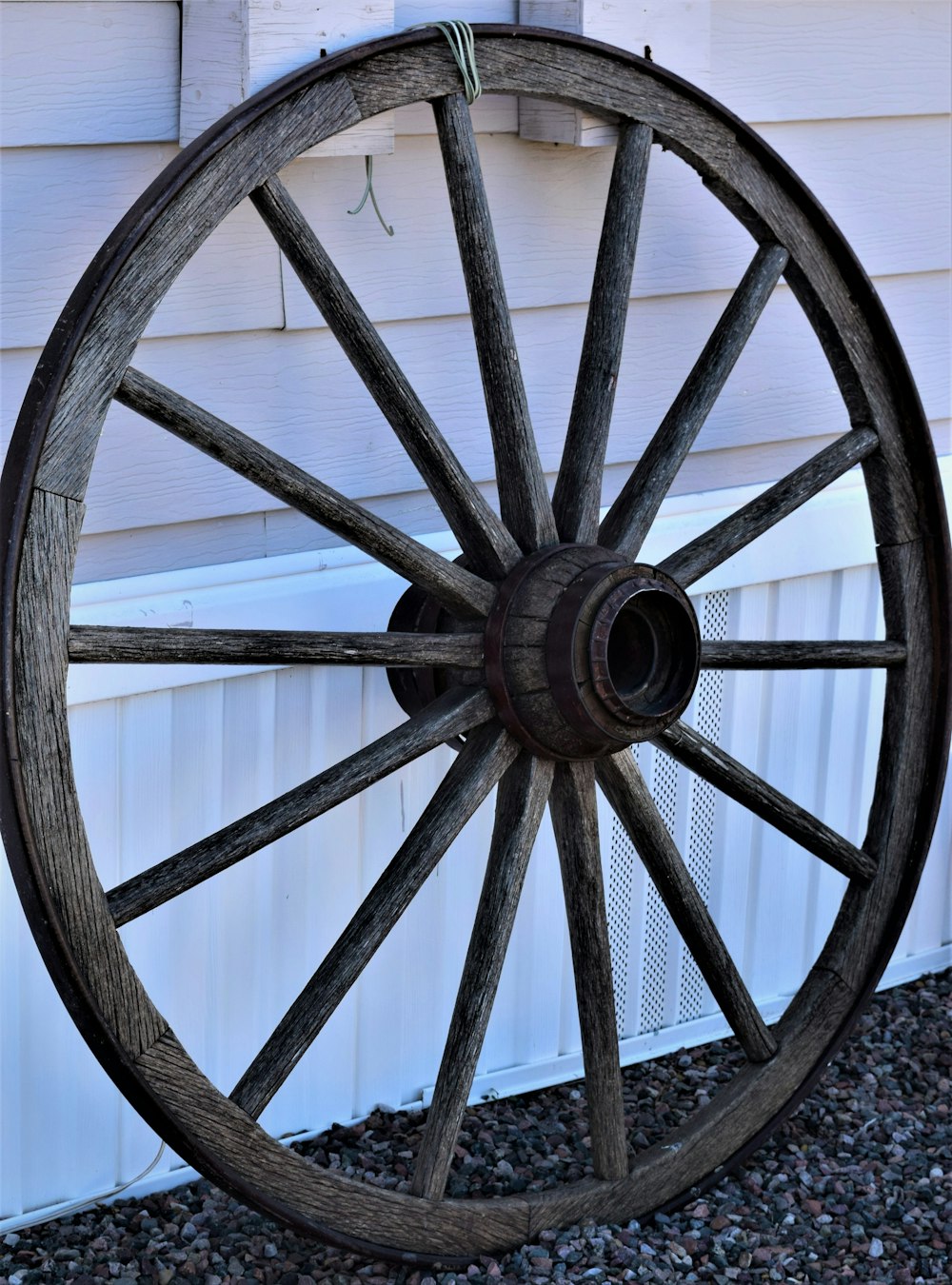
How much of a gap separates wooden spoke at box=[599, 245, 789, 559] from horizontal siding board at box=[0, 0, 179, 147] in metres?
0.81

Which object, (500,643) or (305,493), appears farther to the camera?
(500,643)

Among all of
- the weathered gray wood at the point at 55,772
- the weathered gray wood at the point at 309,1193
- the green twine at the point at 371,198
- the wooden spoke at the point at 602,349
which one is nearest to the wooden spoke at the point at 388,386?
the wooden spoke at the point at 602,349

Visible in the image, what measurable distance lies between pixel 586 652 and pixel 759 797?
1.72 feet

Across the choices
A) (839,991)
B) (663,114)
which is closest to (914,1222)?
(839,991)

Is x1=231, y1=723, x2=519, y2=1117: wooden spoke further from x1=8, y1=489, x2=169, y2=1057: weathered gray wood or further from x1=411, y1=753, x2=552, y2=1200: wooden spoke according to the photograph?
x1=8, y1=489, x2=169, y2=1057: weathered gray wood

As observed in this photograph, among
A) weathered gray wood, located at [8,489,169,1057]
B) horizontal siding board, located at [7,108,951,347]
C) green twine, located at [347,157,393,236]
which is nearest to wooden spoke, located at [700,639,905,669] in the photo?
horizontal siding board, located at [7,108,951,347]

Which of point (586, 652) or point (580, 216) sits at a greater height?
point (580, 216)

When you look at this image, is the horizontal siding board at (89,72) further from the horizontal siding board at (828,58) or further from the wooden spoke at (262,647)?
the horizontal siding board at (828,58)

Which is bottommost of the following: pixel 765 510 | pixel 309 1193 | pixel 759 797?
→ pixel 309 1193

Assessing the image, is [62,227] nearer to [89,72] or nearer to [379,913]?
[89,72]

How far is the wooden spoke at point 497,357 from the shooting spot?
2146 millimetres

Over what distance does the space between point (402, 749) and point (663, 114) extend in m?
1.00

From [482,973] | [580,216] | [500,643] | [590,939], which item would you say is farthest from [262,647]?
[580,216]

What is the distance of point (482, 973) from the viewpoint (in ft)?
7.22
